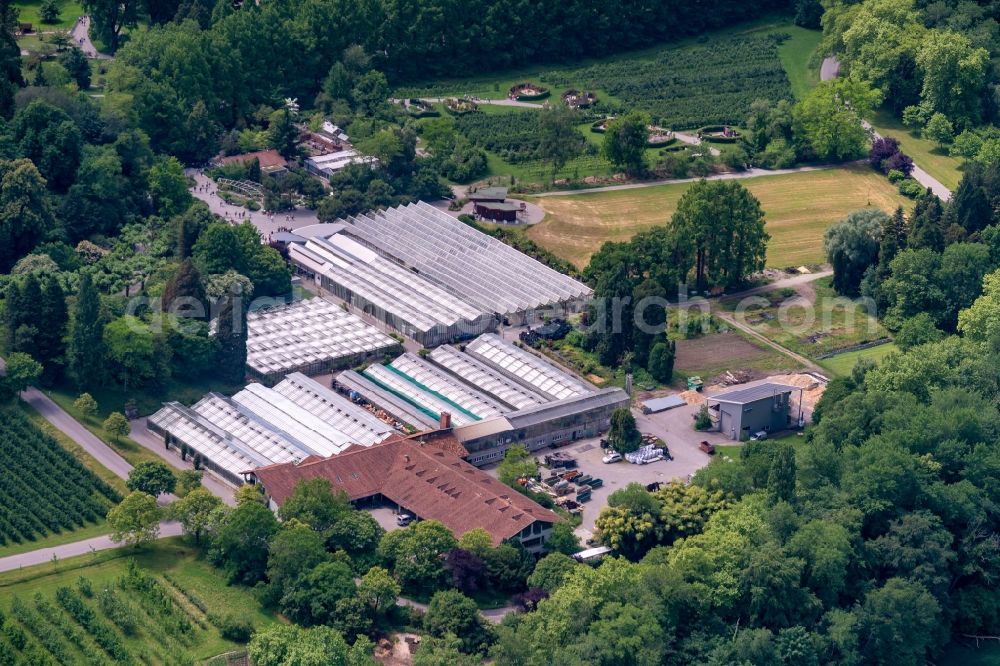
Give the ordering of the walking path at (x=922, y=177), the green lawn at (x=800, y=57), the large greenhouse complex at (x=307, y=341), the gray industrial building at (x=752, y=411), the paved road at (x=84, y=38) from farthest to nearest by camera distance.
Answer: the green lawn at (x=800, y=57) < the paved road at (x=84, y=38) < the walking path at (x=922, y=177) < the large greenhouse complex at (x=307, y=341) < the gray industrial building at (x=752, y=411)

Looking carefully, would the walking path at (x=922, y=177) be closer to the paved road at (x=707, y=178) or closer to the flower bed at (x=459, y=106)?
the paved road at (x=707, y=178)

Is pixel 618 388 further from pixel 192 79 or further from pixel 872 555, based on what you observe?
pixel 192 79

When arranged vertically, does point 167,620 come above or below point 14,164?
below

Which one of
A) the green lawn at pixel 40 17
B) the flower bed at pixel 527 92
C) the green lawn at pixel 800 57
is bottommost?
the flower bed at pixel 527 92

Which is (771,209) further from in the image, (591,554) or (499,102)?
(591,554)

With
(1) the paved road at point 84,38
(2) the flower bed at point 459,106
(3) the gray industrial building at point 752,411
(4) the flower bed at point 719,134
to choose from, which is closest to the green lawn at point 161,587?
(3) the gray industrial building at point 752,411

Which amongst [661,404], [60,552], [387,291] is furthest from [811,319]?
[60,552]

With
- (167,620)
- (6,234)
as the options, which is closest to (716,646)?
(167,620)
